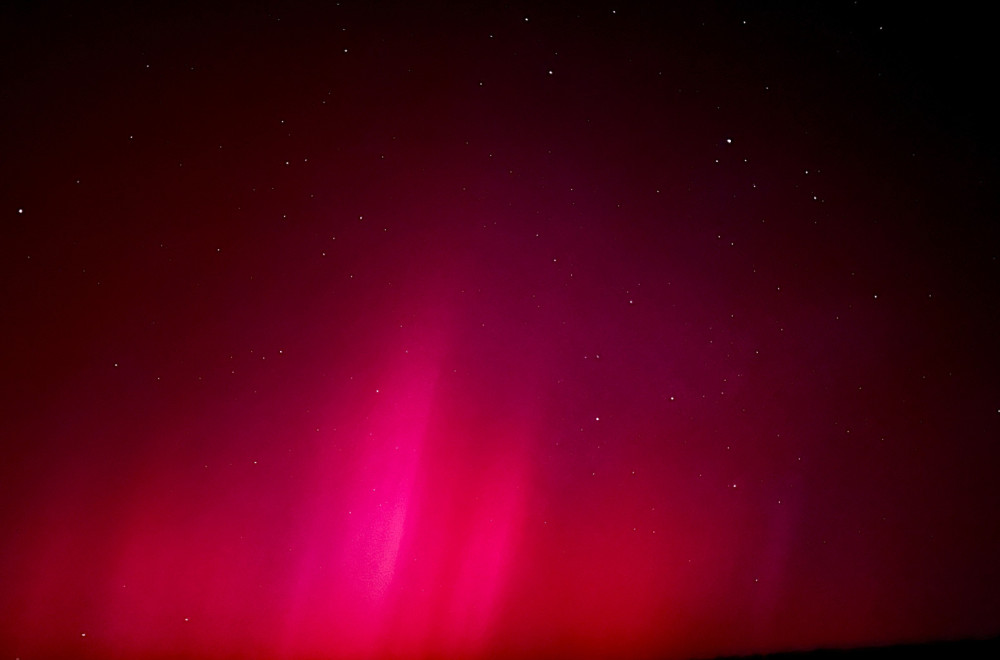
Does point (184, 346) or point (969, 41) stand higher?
point (969, 41)

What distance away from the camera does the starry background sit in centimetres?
147

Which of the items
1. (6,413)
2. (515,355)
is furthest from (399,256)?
(6,413)

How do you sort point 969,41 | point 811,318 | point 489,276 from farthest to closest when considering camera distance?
point 969,41, point 811,318, point 489,276

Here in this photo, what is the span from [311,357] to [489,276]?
1.46 ft

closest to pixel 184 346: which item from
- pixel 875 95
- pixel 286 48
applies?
pixel 286 48

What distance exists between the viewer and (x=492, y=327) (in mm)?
1663

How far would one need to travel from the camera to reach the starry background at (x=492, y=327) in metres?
1.47

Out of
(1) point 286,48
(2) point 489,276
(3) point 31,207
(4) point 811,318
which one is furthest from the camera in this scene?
(4) point 811,318

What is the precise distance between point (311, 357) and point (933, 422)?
5.60 ft

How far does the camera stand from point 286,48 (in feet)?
5.04

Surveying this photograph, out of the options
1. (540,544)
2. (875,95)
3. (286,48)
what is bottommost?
(540,544)

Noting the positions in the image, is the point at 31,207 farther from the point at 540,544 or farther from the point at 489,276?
the point at 540,544

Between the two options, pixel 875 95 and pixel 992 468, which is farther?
pixel 992 468

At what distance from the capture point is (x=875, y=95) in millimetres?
1908
